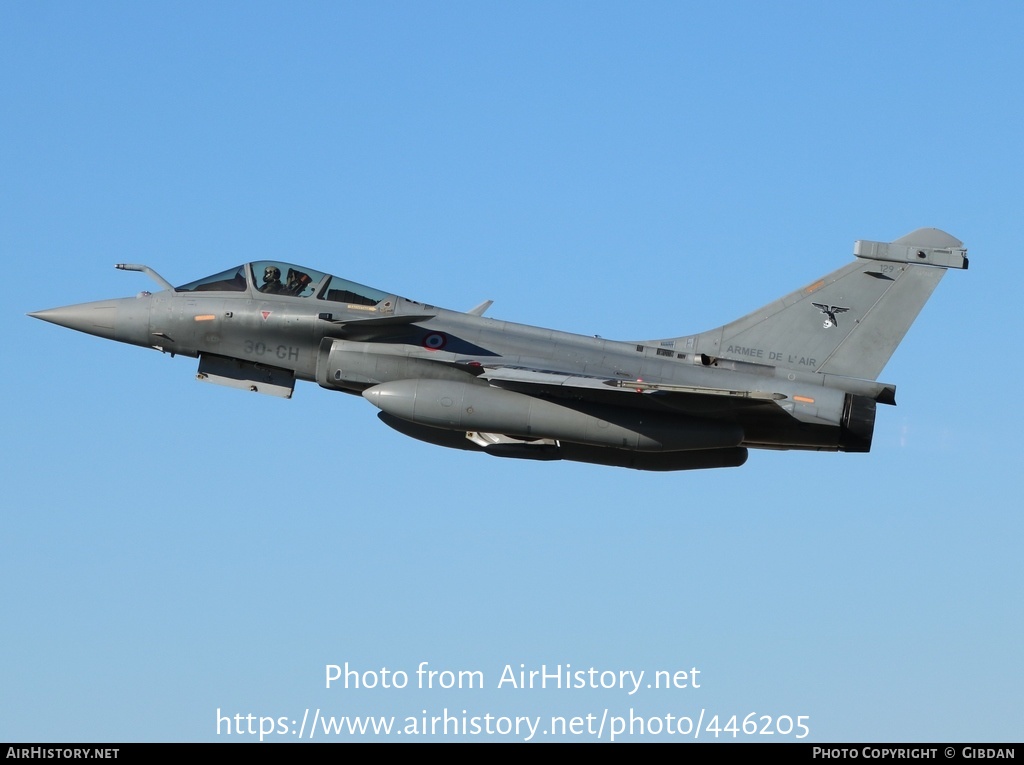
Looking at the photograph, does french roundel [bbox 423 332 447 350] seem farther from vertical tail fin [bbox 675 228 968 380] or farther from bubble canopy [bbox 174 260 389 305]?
vertical tail fin [bbox 675 228 968 380]

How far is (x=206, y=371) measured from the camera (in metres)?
22.6

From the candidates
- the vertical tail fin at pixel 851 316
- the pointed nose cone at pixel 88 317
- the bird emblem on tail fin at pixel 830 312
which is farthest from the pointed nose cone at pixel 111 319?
the bird emblem on tail fin at pixel 830 312

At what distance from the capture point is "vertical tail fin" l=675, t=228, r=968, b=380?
2216 cm

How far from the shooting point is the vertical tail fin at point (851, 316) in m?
22.2

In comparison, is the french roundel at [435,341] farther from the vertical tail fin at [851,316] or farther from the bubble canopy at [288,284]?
the vertical tail fin at [851,316]

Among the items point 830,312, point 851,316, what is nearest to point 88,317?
point 830,312

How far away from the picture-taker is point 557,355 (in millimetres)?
22234

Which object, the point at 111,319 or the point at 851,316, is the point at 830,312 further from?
the point at 111,319

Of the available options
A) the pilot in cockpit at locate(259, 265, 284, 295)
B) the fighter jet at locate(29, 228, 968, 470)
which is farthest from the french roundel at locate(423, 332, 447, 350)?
the pilot in cockpit at locate(259, 265, 284, 295)
